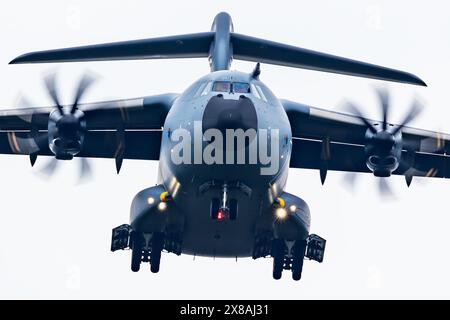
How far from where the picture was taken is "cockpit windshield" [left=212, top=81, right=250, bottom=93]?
18.2 meters

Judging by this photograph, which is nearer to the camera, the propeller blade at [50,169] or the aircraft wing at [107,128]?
the propeller blade at [50,169]

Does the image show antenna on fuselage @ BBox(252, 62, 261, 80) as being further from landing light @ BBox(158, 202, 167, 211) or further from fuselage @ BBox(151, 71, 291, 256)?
landing light @ BBox(158, 202, 167, 211)

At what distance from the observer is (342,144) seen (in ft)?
75.8

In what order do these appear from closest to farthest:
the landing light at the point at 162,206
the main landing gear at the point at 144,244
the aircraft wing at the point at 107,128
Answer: the landing light at the point at 162,206, the main landing gear at the point at 144,244, the aircraft wing at the point at 107,128

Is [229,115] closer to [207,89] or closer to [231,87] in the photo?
[231,87]

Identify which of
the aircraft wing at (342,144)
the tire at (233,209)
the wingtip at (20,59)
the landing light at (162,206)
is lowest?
the tire at (233,209)

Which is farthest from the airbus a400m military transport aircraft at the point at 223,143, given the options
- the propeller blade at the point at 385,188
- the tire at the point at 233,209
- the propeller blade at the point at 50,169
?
the propeller blade at the point at 385,188

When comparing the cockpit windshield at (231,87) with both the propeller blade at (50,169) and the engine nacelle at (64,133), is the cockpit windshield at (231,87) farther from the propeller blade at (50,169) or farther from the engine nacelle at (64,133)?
the propeller blade at (50,169)

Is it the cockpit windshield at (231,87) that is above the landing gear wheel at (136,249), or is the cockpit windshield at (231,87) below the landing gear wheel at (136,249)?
above

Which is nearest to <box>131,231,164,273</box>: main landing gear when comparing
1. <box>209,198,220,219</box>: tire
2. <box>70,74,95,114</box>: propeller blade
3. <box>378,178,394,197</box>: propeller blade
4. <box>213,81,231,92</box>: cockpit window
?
<box>209,198,220,219</box>: tire

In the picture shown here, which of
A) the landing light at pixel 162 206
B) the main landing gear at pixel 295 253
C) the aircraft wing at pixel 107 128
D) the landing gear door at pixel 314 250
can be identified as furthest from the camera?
the aircraft wing at pixel 107 128

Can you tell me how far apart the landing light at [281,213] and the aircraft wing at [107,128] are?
3709mm

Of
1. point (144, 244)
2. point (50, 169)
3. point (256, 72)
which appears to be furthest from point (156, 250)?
point (256, 72)

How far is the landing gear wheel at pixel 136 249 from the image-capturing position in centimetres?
2018
